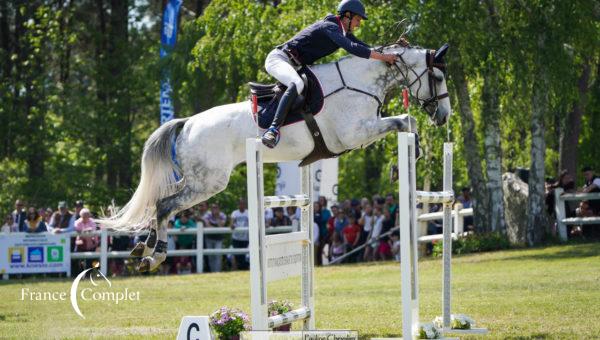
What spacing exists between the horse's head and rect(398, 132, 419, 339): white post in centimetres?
181

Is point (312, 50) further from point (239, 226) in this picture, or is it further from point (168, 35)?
point (168, 35)

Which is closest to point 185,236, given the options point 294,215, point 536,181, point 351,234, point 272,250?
point 294,215

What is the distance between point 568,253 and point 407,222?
10569mm

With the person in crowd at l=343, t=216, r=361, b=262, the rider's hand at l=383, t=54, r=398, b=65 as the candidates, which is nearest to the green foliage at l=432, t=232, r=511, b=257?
the person in crowd at l=343, t=216, r=361, b=262

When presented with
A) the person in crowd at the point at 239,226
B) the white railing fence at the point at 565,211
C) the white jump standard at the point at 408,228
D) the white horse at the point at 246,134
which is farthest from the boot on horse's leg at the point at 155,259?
the white railing fence at the point at 565,211

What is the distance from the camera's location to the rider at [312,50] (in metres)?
8.54

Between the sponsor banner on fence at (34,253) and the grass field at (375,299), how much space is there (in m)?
1.42

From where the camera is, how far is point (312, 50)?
880 cm

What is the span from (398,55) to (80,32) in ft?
80.1

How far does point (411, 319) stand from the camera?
24.2ft

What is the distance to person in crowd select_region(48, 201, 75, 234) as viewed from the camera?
20572 millimetres

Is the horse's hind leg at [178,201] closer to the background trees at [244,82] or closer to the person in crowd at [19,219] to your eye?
the background trees at [244,82]

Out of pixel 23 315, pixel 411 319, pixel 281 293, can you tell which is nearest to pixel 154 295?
pixel 281 293

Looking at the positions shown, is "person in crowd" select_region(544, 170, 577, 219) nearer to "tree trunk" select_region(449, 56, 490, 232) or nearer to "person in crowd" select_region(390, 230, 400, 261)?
"tree trunk" select_region(449, 56, 490, 232)
